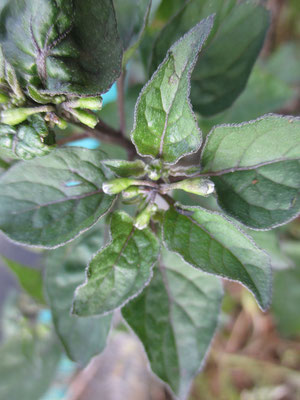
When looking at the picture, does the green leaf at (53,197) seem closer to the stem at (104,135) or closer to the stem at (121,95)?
the stem at (104,135)

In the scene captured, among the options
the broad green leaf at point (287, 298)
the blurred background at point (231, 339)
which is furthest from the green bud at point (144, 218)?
the broad green leaf at point (287, 298)

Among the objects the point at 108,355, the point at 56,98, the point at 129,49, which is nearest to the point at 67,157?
the point at 56,98

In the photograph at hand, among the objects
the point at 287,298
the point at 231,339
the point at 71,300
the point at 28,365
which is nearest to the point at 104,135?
the point at 71,300

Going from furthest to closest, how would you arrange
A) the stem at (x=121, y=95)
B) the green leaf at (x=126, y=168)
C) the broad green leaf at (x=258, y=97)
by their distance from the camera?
the broad green leaf at (x=258, y=97), the stem at (x=121, y=95), the green leaf at (x=126, y=168)

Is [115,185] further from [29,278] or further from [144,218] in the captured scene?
[29,278]

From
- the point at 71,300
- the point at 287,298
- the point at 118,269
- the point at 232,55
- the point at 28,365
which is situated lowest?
the point at 28,365
